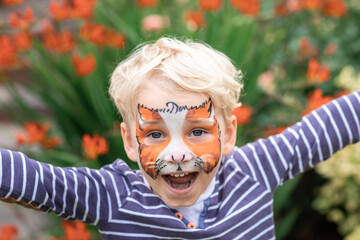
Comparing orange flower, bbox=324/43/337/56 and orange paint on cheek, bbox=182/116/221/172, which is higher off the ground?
orange flower, bbox=324/43/337/56

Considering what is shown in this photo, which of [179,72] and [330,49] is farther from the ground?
[330,49]

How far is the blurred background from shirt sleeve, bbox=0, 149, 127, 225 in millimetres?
511

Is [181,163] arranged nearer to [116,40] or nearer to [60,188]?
[60,188]

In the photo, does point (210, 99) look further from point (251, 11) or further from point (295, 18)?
point (295, 18)

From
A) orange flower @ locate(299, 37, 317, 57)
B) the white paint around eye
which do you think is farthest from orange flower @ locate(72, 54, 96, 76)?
orange flower @ locate(299, 37, 317, 57)

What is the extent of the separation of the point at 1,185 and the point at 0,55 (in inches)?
54.4

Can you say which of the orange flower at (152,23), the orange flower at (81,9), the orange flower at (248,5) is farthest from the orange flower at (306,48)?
the orange flower at (81,9)

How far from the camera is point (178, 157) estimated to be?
1.21 metres

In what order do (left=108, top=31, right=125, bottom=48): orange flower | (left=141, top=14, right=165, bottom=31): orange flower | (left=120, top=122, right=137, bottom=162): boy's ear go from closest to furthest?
(left=120, top=122, right=137, bottom=162): boy's ear
(left=108, top=31, right=125, bottom=48): orange flower
(left=141, top=14, right=165, bottom=31): orange flower

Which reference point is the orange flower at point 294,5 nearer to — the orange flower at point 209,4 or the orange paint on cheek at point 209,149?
the orange flower at point 209,4

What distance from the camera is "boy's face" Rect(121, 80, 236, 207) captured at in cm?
123

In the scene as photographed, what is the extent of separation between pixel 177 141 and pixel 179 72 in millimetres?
170

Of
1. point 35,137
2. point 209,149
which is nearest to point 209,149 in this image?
point 209,149

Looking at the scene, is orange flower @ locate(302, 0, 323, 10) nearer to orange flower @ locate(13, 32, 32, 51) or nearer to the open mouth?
orange flower @ locate(13, 32, 32, 51)
